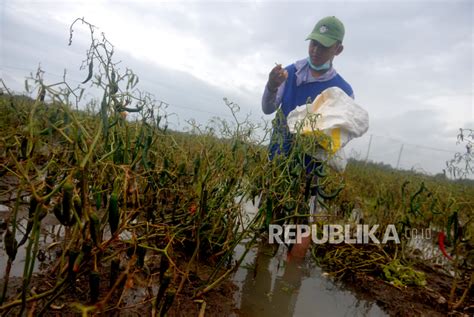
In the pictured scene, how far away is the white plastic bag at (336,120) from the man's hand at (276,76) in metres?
0.36

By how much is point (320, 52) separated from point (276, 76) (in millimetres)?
499

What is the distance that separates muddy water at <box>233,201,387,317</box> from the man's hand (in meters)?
1.18

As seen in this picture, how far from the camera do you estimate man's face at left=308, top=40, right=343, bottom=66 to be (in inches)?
107

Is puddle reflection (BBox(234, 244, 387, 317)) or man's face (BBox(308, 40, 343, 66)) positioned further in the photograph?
man's face (BBox(308, 40, 343, 66))

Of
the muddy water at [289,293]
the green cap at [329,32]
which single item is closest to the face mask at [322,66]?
the green cap at [329,32]

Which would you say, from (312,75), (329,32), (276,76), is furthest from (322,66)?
(276,76)

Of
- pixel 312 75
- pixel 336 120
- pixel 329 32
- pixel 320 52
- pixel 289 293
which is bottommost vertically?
pixel 289 293

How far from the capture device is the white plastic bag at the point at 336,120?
7.27ft

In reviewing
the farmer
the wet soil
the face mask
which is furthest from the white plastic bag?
the wet soil

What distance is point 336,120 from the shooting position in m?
2.23

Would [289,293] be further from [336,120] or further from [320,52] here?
[320,52]

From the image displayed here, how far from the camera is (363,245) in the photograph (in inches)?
99.3

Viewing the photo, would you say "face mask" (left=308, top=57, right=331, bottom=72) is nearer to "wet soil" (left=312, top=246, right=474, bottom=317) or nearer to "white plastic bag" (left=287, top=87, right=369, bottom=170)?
"white plastic bag" (left=287, top=87, right=369, bottom=170)

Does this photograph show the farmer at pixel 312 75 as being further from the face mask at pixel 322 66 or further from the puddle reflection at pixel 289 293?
the puddle reflection at pixel 289 293
